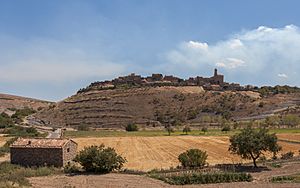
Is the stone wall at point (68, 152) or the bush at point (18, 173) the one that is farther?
the stone wall at point (68, 152)

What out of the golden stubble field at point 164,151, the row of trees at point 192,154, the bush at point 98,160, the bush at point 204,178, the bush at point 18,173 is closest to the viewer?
the bush at point 18,173

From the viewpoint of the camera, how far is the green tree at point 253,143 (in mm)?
50812

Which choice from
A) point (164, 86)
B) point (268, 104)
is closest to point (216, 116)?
point (268, 104)

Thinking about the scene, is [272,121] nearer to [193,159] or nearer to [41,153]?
[193,159]

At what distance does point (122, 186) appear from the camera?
37500 millimetres

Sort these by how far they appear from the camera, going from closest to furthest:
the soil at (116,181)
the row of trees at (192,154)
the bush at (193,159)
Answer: the soil at (116,181)
the row of trees at (192,154)
the bush at (193,159)

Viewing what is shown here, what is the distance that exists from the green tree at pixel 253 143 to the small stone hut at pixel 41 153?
20473 mm

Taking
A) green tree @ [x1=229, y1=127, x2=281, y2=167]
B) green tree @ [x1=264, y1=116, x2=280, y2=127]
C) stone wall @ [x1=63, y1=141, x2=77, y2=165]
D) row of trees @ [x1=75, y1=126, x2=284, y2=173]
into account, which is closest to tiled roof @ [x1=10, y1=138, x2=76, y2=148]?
stone wall @ [x1=63, y1=141, x2=77, y2=165]

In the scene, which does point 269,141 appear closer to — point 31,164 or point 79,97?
point 31,164

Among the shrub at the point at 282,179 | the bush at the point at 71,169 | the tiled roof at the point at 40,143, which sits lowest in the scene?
the shrub at the point at 282,179

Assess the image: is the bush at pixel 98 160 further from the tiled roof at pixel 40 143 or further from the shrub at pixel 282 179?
the shrub at pixel 282 179

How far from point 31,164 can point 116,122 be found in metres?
97.7

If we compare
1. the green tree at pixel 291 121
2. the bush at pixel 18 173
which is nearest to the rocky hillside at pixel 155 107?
the green tree at pixel 291 121

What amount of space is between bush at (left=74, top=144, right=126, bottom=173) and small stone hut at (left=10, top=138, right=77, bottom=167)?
403 centimetres
